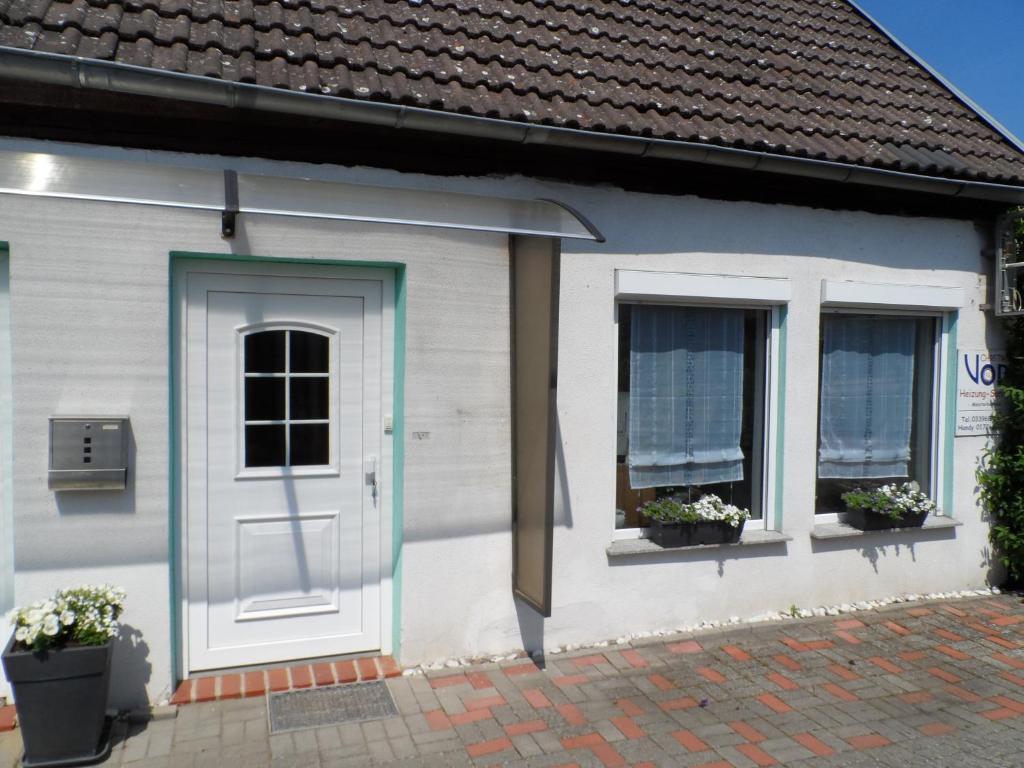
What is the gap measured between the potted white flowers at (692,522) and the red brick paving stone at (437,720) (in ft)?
5.92

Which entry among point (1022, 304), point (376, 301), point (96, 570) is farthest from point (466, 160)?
point (1022, 304)

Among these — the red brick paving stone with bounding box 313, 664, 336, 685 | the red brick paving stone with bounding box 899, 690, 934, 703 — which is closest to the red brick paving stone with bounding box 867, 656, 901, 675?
the red brick paving stone with bounding box 899, 690, 934, 703

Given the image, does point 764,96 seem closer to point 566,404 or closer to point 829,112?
point 829,112

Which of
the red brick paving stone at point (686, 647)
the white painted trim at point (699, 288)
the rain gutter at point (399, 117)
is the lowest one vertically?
the red brick paving stone at point (686, 647)

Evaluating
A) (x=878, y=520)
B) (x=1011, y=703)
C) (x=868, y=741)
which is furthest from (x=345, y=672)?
(x=878, y=520)

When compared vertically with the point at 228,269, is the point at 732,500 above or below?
below

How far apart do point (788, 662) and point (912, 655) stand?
81 centimetres

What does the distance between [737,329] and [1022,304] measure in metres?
2.32

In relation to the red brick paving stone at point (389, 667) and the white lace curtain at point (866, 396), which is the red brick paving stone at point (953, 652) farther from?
the red brick paving stone at point (389, 667)

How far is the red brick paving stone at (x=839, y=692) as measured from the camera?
4469 mm

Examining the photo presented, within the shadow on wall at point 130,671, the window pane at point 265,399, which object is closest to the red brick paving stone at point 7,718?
the shadow on wall at point 130,671

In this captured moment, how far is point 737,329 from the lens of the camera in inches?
222

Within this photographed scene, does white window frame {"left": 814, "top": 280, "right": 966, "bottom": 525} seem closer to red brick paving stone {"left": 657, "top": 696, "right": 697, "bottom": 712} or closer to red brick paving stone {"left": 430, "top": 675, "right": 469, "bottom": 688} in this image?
red brick paving stone {"left": 657, "top": 696, "right": 697, "bottom": 712}

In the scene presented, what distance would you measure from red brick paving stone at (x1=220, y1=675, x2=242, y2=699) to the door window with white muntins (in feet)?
3.65
